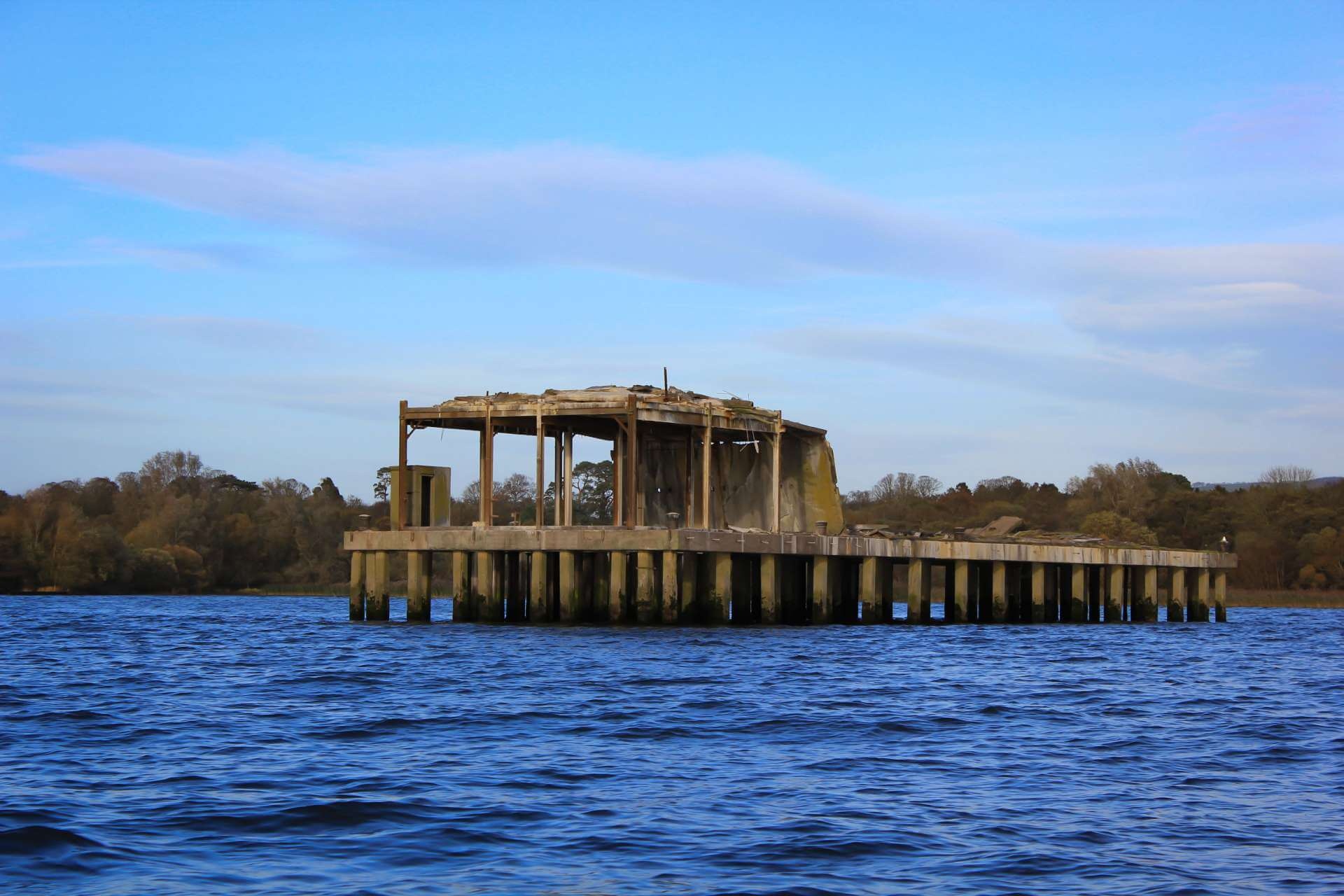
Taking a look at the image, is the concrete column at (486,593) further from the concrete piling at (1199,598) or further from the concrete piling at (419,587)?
the concrete piling at (1199,598)

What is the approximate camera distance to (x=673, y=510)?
49.5 meters

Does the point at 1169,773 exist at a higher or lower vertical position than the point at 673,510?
lower

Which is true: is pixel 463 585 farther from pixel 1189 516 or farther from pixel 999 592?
pixel 1189 516

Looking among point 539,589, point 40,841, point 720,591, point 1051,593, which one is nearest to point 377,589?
point 539,589

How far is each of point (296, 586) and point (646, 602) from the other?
283ft

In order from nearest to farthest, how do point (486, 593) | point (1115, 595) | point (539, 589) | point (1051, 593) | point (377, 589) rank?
point (539, 589) < point (486, 593) < point (377, 589) < point (1115, 595) < point (1051, 593)

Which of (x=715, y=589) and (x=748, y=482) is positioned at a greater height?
Answer: (x=748, y=482)

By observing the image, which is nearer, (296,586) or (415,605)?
(415,605)

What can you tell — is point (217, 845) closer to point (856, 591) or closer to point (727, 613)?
point (727, 613)

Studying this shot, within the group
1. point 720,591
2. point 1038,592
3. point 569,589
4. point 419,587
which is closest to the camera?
point 720,591

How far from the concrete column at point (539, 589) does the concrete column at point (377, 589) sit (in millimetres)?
5229

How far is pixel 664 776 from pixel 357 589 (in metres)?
31.9

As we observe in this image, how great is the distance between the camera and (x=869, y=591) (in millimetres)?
45531

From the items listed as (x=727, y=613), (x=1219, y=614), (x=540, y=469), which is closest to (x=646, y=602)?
(x=727, y=613)
